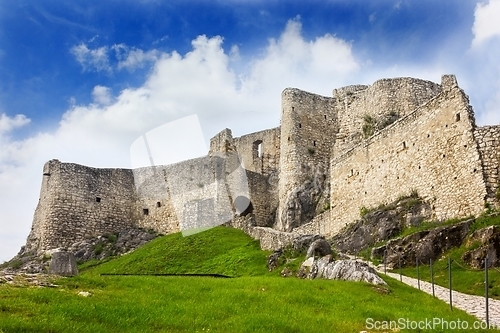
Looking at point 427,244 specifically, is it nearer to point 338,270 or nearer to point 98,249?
point 338,270

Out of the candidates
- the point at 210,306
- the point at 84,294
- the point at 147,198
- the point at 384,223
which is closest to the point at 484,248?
the point at 384,223

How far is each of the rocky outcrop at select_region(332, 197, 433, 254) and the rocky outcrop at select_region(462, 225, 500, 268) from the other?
617 cm

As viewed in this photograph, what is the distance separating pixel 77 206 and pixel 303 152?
1934 centimetres

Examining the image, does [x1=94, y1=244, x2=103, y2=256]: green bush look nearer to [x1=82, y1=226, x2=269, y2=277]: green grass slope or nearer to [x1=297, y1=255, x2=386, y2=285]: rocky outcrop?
[x1=82, y1=226, x2=269, y2=277]: green grass slope

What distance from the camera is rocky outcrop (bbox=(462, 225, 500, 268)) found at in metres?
20.0

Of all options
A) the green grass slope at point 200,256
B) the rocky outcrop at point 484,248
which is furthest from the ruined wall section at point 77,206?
the rocky outcrop at point 484,248

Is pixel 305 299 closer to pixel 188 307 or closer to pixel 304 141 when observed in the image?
pixel 188 307

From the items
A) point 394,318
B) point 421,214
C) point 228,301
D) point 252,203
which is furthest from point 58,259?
point 252,203

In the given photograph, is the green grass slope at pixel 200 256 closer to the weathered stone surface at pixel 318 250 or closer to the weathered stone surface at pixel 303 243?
the weathered stone surface at pixel 303 243

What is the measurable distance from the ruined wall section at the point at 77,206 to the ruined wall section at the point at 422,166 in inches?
805

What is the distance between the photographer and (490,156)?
24.9 m

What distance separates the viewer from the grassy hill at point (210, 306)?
455 inches

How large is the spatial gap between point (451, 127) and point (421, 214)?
14.7ft

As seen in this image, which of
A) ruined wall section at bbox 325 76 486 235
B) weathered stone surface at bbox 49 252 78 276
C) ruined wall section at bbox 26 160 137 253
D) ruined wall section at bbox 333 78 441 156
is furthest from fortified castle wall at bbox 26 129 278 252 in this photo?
weathered stone surface at bbox 49 252 78 276
